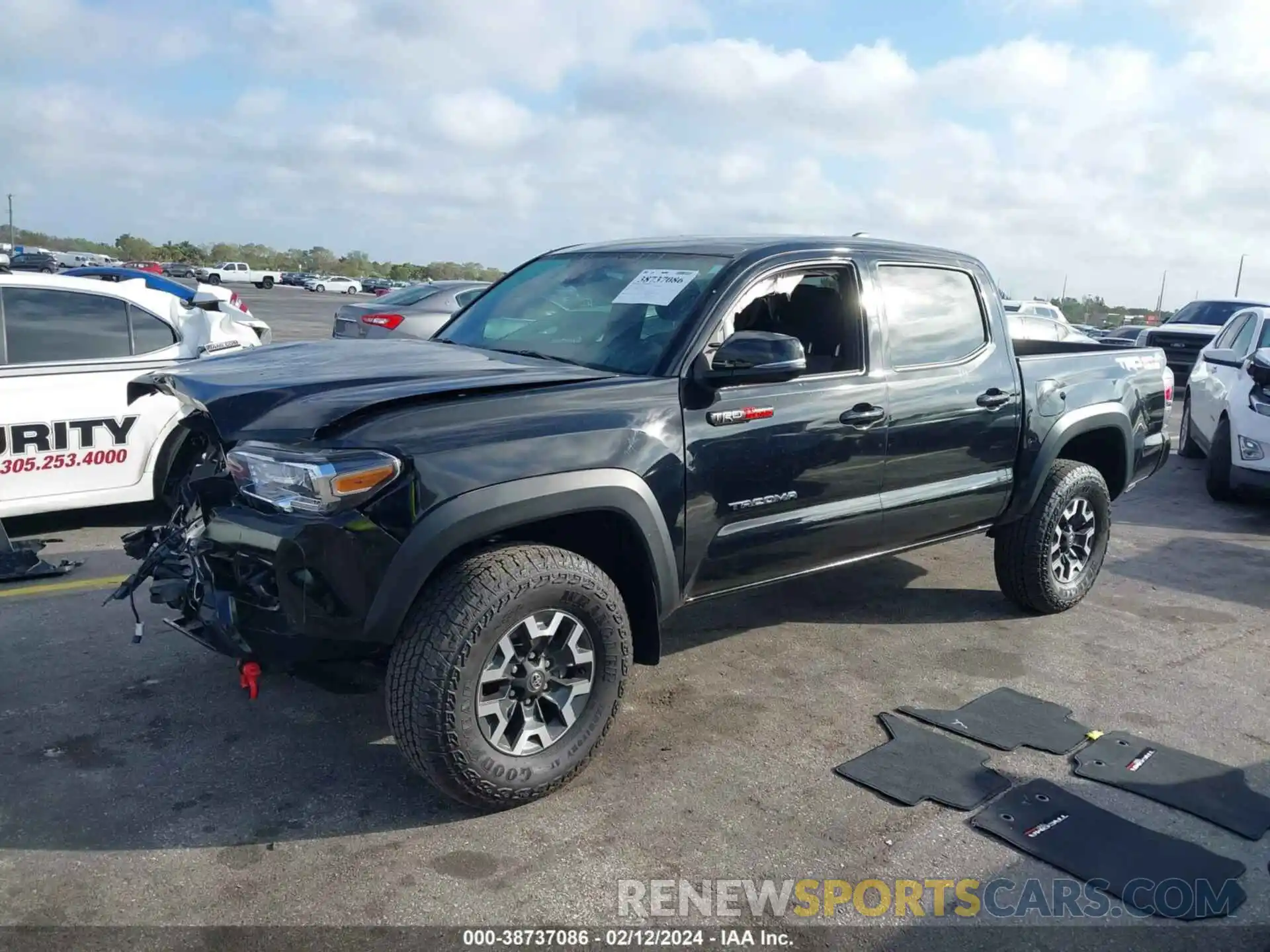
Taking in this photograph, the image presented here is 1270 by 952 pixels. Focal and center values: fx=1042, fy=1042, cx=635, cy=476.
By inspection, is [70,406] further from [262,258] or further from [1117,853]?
[262,258]

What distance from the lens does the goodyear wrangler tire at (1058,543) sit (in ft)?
17.2

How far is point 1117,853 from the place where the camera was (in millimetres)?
3221

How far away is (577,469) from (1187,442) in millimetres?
9473

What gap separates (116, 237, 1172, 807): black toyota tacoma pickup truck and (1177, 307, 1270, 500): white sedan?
366 cm

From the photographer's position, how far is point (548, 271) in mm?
4879

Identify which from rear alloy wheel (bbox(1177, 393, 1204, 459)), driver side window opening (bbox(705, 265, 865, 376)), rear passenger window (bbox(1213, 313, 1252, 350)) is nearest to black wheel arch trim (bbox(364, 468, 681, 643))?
driver side window opening (bbox(705, 265, 865, 376))

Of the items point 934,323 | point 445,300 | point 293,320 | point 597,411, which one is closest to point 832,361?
point 934,323

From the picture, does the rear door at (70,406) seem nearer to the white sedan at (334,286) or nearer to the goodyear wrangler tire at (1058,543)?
the goodyear wrangler tire at (1058,543)

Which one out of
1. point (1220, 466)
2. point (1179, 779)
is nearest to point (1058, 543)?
point (1179, 779)

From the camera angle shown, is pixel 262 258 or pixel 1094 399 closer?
pixel 1094 399

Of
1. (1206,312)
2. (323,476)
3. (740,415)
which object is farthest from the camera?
(1206,312)

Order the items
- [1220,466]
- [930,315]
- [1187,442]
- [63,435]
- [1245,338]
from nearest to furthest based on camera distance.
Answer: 1. [930,315]
2. [63,435]
3. [1220,466]
4. [1245,338]
5. [1187,442]

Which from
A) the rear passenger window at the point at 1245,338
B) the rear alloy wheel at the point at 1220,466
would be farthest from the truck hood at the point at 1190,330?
the rear alloy wheel at the point at 1220,466

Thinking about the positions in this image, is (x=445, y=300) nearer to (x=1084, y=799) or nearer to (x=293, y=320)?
(x=1084, y=799)
